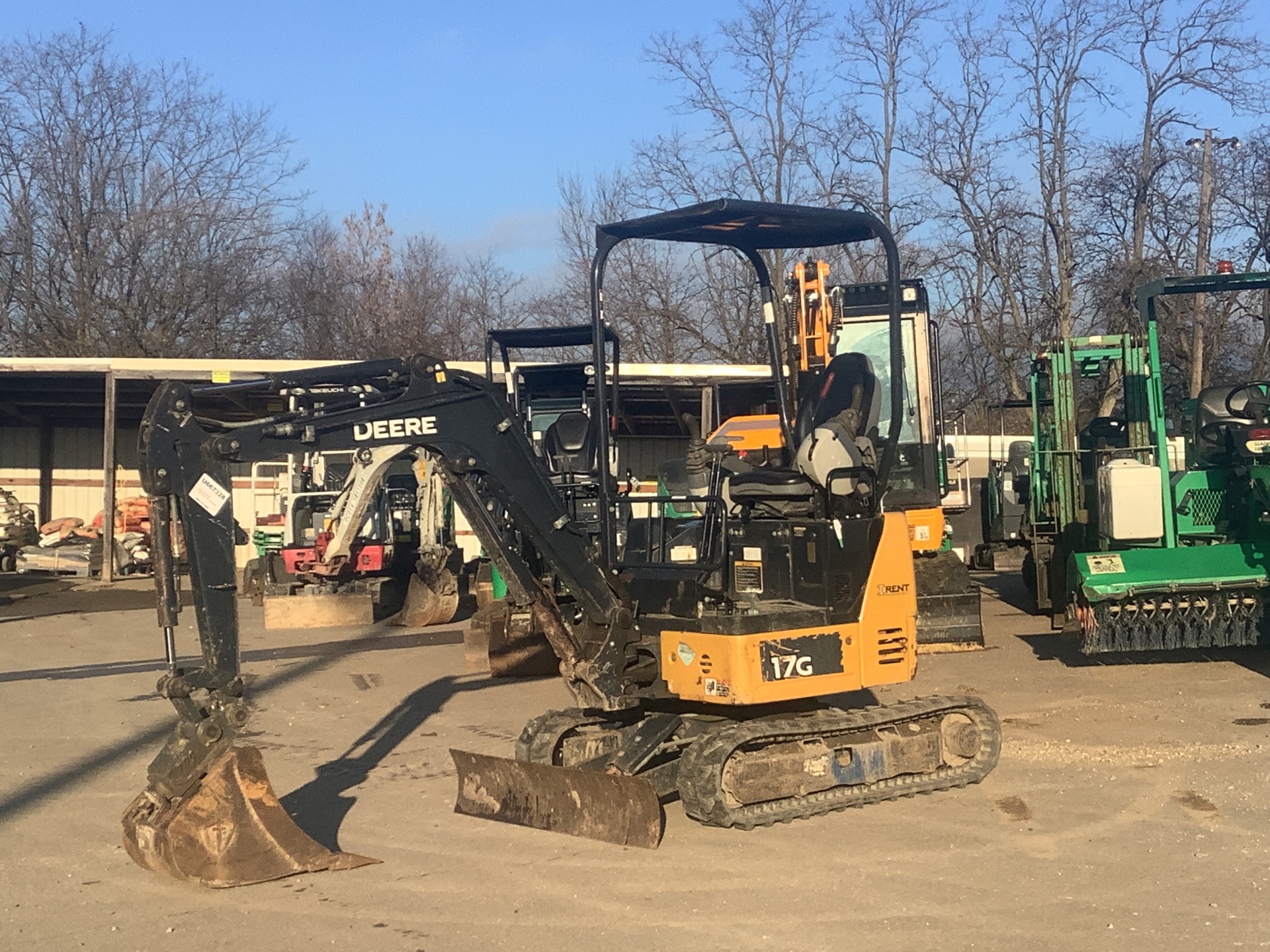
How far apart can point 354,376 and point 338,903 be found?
2.47 meters

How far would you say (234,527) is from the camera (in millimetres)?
6172

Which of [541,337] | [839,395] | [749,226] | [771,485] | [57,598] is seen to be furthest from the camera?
[57,598]

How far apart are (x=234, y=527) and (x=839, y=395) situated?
384cm

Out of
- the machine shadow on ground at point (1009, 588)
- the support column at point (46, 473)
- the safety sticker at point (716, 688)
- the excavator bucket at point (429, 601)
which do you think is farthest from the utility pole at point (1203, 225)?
the support column at point (46, 473)

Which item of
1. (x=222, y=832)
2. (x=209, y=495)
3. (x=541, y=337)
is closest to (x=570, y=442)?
(x=541, y=337)

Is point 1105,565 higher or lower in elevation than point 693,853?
higher

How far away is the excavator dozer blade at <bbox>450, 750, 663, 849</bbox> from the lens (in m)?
6.43

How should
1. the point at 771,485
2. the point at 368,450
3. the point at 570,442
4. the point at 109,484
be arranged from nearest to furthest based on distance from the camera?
the point at 368,450, the point at 771,485, the point at 570,442, the point at 109,484

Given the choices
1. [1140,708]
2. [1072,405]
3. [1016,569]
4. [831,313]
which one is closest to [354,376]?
[831,313]

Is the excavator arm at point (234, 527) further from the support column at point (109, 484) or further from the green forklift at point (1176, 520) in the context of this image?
the support column at point (109, 484)

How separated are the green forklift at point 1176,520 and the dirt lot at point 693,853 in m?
0.55

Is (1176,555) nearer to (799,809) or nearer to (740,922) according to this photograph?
(799,809)

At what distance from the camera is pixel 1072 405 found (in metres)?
14.0

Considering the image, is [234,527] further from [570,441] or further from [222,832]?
[570,441]
